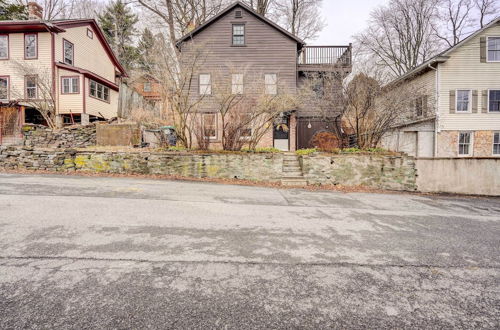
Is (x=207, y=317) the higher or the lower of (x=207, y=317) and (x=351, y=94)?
the lower

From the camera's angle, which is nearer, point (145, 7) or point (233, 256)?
point (233, 256)

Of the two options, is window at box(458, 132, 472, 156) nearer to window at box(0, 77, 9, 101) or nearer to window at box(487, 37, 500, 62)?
window at box(487, 37, 500, 62)

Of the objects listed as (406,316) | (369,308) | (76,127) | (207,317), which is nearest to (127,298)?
(207,317)

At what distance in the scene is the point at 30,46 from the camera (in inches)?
638

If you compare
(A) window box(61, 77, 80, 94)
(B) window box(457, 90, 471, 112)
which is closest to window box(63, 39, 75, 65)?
(A) window box(61, 77, 80, 94)

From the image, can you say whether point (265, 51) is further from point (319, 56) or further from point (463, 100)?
Result: point (463, 100)

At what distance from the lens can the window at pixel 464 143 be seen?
15.0 meters

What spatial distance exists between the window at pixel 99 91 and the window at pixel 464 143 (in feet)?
81.5

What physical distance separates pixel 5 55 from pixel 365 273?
24.1 m

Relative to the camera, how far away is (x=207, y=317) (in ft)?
6.32

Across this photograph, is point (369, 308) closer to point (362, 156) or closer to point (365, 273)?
point (365, 273)

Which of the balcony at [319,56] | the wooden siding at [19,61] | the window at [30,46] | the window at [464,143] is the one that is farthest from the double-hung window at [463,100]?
the window at [30,46]

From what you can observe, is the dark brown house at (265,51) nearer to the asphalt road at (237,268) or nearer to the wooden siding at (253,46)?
the wooden siding at (253,46)

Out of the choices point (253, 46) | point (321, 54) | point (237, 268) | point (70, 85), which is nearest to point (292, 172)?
point (237, 268)
